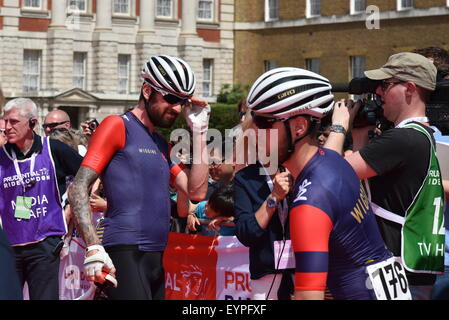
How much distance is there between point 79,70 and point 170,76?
56.9m

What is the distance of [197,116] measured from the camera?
772 cm

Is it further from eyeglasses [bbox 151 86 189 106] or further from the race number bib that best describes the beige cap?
the race number bib

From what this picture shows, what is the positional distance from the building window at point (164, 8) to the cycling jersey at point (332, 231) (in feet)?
205

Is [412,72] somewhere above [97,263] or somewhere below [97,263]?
above

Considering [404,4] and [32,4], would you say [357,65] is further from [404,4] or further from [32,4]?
[32,4]

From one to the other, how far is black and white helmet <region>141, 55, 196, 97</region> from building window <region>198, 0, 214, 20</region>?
201 ft

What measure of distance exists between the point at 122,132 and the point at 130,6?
5931 centimetres

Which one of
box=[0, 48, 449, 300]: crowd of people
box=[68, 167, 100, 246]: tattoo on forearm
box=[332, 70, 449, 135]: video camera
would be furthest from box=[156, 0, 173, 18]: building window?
box=[332, 70, 449, 135]: video camera

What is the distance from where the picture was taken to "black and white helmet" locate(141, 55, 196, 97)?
7.37m

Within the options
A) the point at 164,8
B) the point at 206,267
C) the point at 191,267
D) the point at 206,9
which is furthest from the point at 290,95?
the point at 206,9

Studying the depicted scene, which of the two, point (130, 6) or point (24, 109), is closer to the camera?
point (24, 109)

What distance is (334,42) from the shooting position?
61625 millimetres
